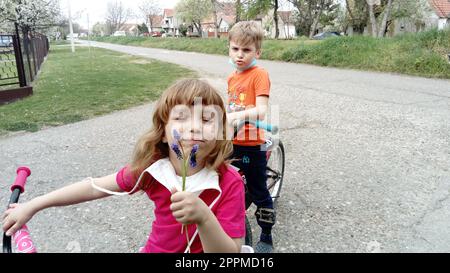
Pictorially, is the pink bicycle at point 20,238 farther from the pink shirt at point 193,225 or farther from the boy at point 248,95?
the boy at point 248,95

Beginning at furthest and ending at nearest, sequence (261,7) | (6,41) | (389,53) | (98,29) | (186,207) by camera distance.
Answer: (98,29)
(261,7)
(389,53)
(6,41)
(186,207)

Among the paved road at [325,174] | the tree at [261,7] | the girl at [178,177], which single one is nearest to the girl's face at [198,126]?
the girl at [178,177]

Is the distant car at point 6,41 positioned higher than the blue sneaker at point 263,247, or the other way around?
the distant car at point 6,41

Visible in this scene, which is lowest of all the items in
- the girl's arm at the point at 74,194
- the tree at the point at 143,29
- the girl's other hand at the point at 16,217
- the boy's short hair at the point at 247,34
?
the girl's other hand at the point at 16,217

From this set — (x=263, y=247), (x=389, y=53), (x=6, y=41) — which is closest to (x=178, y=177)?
(x=263, y=247)

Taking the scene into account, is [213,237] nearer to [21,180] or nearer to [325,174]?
[21,180]

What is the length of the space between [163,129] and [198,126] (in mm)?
241

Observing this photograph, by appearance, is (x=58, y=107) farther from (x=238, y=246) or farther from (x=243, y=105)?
(x=238, y=246)

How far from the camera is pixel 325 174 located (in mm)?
4059

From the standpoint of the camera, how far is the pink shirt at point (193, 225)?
4.65ft

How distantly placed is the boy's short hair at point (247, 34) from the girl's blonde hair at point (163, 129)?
917 millimetres

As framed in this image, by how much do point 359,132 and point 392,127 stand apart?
69cm

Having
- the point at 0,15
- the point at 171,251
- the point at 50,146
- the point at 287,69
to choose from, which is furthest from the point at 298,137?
the point at 0,15

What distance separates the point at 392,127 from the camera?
5891 millimetres
